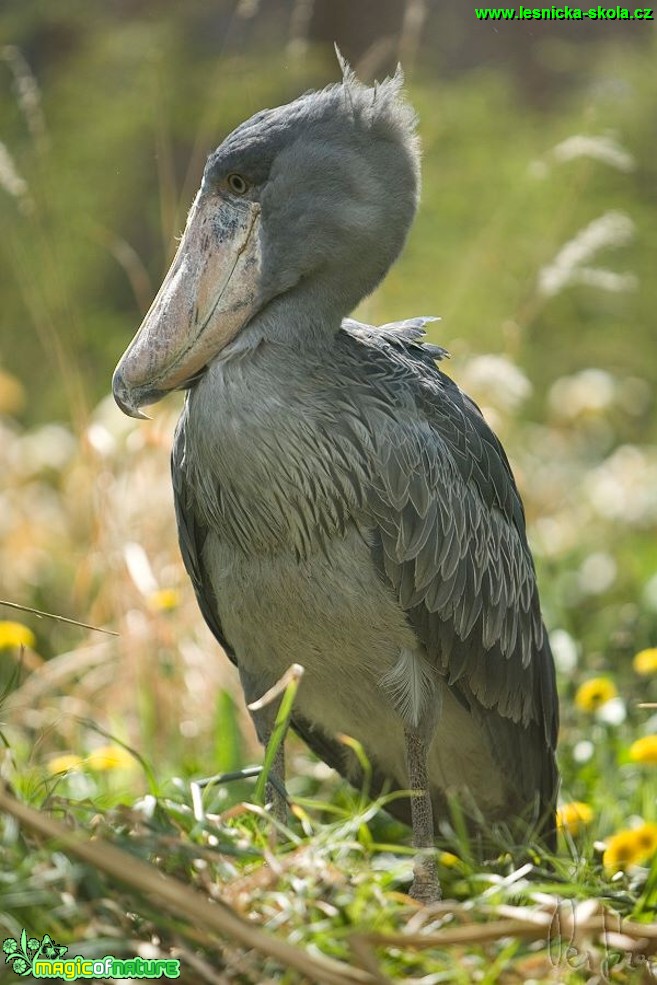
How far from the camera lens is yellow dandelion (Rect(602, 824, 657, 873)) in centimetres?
324

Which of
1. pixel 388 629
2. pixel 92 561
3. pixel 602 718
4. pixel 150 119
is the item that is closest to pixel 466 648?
pixel 388 629

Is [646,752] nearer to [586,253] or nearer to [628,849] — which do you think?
[628,849]

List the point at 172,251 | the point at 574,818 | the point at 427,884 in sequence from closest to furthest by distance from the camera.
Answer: the point at 427,884
the point at 574,818
the point at 172,251

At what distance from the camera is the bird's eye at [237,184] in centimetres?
310

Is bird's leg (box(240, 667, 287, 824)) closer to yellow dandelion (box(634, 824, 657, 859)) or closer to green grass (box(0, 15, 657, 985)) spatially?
green grass (box(0, 15, 657, 985))

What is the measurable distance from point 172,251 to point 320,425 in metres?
1.96

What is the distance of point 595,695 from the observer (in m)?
4.11

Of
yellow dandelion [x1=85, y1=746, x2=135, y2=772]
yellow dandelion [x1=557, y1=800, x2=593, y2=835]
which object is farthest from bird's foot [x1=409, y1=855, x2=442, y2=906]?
yellow dandelion [x1=85, y1=746, x2=135, y2=772]

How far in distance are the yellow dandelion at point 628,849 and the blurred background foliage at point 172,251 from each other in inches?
43.0

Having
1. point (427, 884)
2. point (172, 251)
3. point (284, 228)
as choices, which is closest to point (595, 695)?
point (427, 884)

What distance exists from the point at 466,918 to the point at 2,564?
3.95m

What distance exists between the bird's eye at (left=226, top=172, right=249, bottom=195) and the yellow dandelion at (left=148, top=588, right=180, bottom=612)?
1769 millimetres

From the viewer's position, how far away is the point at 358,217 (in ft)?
10.1

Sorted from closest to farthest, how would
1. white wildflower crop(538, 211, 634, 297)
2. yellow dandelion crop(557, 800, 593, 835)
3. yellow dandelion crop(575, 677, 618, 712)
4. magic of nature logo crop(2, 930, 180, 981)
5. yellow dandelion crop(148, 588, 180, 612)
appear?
magic of nature logo crop(2, 930, 180, 981) < yellow dandelion crop(557, 800, 593, 835) < yellow dandelion crop(575, 677, 618, 712) < white wildflower crop(538, 211, 634, 297) < yellow dandelion crop(148, 588, 180, 612)
